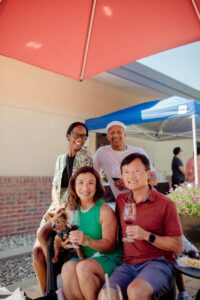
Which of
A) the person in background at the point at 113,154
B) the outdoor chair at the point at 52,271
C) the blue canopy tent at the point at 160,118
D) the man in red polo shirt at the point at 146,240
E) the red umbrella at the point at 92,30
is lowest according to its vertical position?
the outdoor chair at the point at 52,271

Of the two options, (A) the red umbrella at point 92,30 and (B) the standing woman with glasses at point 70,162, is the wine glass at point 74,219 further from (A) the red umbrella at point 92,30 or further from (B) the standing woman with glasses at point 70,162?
(A) the red umbrella at point 92,30

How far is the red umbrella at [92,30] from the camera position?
7.50ft

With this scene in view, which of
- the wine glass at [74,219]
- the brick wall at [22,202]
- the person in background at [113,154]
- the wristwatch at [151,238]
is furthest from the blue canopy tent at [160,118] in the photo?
the wristwatch at [151,238]

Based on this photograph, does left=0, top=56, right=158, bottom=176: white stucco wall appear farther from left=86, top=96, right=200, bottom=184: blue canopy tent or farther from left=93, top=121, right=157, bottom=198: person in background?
left=93, top=121, right=157, bottom=198: person in background

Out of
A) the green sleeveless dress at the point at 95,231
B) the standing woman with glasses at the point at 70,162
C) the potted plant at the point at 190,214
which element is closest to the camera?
the green sleeveless dress at the point at 95,231

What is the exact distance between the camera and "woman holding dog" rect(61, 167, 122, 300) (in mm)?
2309

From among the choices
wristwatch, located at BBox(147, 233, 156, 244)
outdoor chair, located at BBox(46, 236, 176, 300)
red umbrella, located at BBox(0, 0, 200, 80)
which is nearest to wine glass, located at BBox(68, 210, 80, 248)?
outdoor chair, located at BBox(46, 236, 176, 300)

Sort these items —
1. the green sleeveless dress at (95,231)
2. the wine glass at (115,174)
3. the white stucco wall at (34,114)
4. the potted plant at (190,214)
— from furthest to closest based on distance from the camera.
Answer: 1. the white stucco wall at (34,114)
2. the potted plant at (190,214)
3. the wine glass at (115,174)
4. the green sleeveless dress at (95,231)

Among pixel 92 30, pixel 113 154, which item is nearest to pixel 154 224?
pixel 113 154

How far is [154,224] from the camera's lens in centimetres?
238

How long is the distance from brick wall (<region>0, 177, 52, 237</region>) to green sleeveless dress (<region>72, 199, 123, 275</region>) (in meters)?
4.07

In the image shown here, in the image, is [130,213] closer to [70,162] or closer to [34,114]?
[70,162]

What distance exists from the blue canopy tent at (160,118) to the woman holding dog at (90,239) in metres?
3.49

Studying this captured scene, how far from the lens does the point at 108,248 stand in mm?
2449
